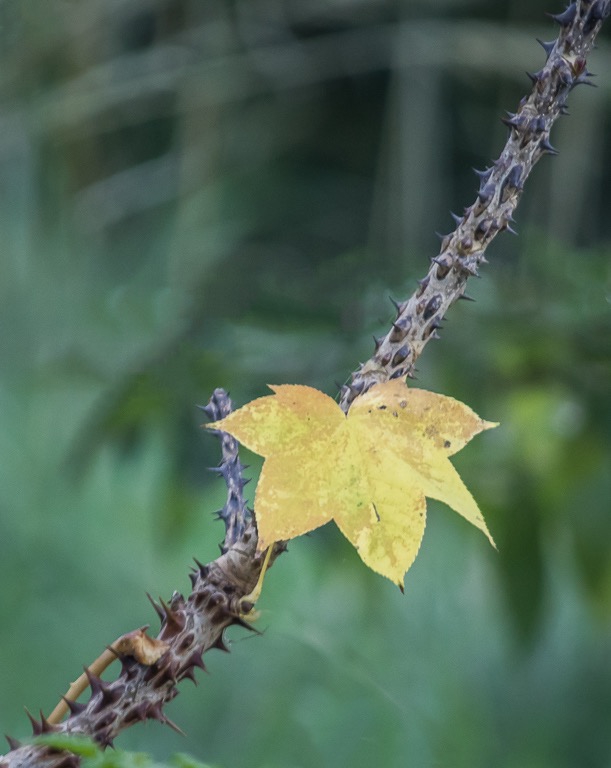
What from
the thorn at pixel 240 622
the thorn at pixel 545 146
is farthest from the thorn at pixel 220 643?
the thorn at pixel 545 146

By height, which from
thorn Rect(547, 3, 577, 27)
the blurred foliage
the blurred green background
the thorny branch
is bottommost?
the blurred foliage

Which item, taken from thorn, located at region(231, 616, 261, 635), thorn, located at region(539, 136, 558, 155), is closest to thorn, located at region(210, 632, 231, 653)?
thorn, located at region(231, 616, 261, 635)

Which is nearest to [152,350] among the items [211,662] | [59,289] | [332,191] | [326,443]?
[211,662]

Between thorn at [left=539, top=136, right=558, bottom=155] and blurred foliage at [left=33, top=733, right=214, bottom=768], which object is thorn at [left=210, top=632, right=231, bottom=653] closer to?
blurred foliage at [left=33, top=733, right=214, bottom=768]

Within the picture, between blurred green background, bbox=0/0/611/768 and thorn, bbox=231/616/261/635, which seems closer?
thorn, bbox=231/616/261/635

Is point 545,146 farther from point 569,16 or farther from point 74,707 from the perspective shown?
point 74,707
